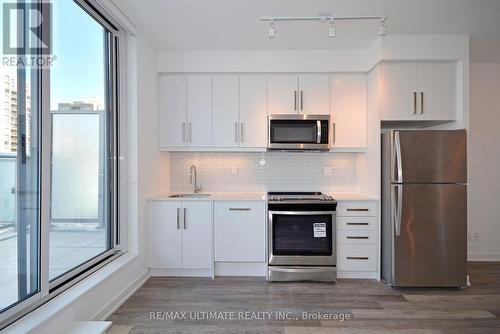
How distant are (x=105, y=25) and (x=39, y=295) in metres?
2.34

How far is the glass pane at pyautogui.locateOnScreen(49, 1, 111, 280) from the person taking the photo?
2.16m

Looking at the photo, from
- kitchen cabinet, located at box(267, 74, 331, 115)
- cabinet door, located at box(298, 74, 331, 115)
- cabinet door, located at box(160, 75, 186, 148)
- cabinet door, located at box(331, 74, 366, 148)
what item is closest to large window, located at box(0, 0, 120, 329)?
cabinet door, located at box(160, 75, 186, 148)

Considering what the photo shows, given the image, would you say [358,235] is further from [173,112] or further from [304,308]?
[173,112]

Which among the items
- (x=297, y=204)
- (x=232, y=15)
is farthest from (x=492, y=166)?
(x=232, y=15)

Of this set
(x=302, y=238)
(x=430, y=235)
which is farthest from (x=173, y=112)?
(x=430, y=235)

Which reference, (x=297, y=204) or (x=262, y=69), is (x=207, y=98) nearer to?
(x=262, y=69)

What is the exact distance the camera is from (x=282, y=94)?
368cm

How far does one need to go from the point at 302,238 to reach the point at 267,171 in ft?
3.65

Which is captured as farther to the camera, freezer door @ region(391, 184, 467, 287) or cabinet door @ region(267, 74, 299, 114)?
cabinet door @ region(267, 74, 299, 114)

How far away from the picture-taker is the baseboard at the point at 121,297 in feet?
7.95

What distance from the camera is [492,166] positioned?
395cm

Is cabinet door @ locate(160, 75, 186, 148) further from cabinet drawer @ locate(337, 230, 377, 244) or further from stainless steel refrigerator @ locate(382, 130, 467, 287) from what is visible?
stainless steel refrigerator @ locate(382, 130, 467, 287)

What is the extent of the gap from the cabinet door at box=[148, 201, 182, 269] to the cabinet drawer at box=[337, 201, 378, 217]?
1.87m

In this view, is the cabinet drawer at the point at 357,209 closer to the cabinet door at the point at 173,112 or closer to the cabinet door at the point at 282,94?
the cabinet door at the point at 282,94
